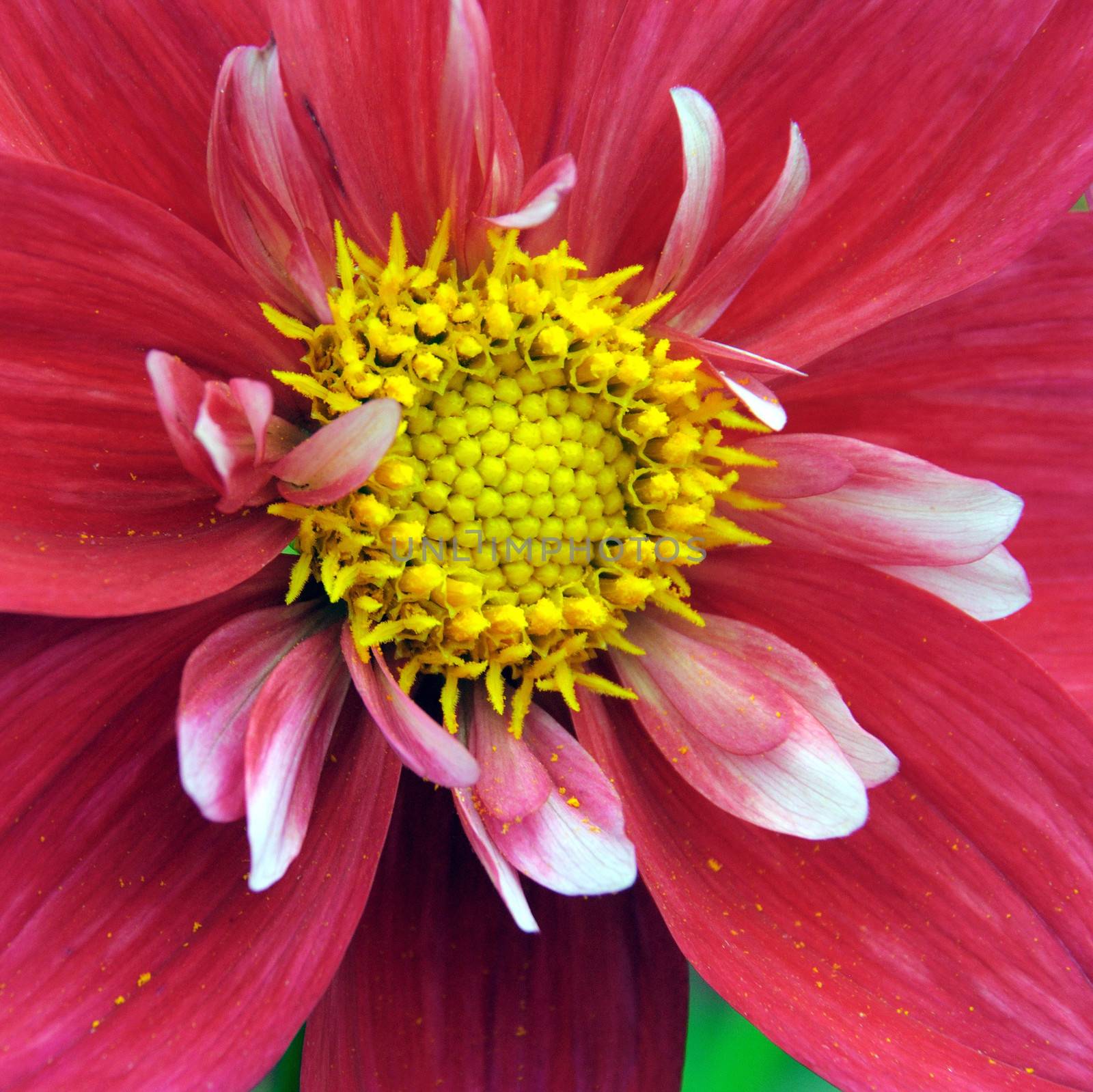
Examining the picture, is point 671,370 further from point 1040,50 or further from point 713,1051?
point 713,1051

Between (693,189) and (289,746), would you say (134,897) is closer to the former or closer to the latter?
(289,746)

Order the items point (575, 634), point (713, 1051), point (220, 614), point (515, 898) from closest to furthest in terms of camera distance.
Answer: point (515, 898)
point (220, 614)
point (575, 634)
point (713, 1051)

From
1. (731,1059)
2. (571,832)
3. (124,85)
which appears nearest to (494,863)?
(571,832)

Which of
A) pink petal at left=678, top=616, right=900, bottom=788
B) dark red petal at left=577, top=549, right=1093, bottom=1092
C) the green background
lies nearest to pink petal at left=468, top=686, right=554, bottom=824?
dark red petal at left=577, top=549, right=1093, bottom=1092

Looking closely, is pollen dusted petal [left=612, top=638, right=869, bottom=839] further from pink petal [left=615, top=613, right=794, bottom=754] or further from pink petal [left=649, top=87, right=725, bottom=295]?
pink petal [left=649, top=87, right=725, bottom=295]

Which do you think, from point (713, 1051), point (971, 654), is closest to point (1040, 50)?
point (971, 654)

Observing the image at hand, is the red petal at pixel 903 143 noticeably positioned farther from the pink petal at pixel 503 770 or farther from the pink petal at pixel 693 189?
the pink petal at pixel 503 770

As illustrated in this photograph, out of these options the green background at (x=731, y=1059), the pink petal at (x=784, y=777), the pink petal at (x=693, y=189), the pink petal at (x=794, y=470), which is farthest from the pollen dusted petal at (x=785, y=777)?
the green background at (x=731, y=1059)
